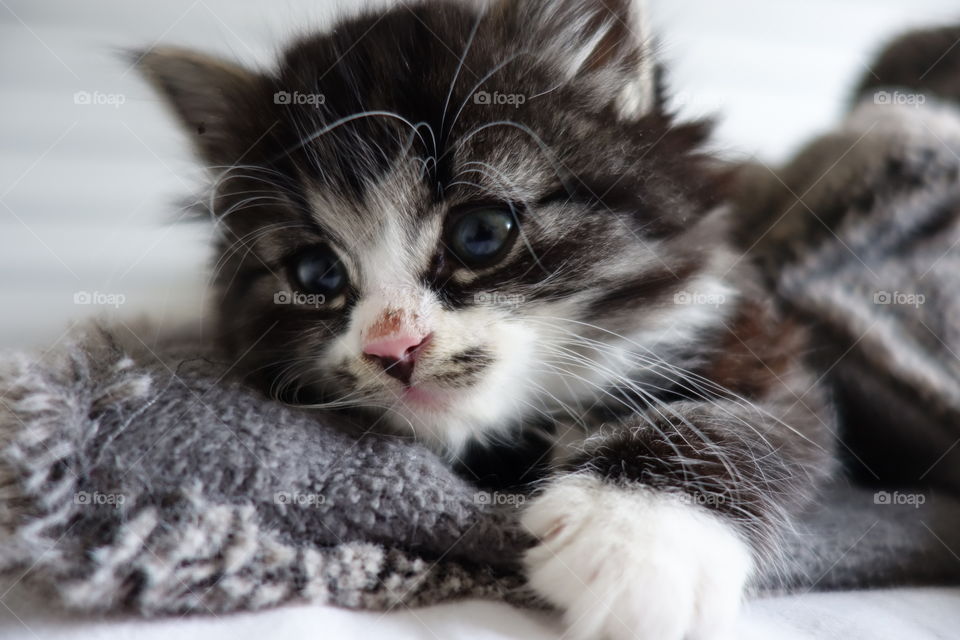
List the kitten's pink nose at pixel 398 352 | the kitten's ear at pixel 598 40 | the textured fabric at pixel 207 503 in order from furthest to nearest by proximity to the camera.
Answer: the kitten's ear at pixel 598 40 < the kitten's pink nose at pixel 398 352 < the textured fabric at pixel 207 503

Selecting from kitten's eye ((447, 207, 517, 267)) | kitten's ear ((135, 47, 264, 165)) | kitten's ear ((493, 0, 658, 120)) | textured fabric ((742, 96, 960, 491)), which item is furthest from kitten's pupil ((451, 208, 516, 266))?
textured fabric ((742, 96, 960, 491))

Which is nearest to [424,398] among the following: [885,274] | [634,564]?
[634,564]

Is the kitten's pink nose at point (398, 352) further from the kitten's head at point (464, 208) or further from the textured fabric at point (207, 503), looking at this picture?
the textured fabric at point (207, 503)

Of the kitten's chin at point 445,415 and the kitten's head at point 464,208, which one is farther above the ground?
the kitten's head at point 464,208

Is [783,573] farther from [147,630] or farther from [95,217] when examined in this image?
[95,217]

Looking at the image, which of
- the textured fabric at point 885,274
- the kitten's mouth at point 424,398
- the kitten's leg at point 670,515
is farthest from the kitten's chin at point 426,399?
the textured fabric at point 885,274

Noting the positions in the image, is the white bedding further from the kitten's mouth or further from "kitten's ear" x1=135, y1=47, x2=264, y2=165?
the kitten's mouth

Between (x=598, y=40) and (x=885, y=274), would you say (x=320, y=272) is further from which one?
(x=885, y=274)
